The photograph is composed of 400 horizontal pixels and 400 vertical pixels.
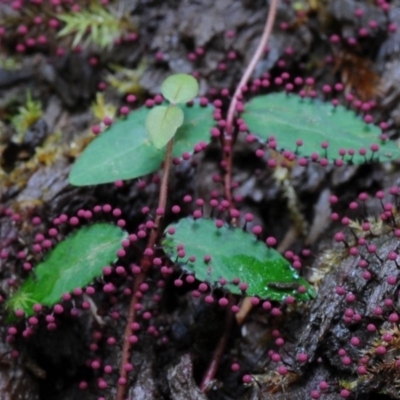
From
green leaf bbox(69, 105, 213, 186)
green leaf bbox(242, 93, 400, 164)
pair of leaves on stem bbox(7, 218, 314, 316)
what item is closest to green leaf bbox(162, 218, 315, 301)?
pair of leaves on stem bbox(7, 218, 314, 316)

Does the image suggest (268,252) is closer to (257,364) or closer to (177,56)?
(257,364)

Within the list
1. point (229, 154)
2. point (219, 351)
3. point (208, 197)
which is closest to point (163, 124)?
point (229, 154)

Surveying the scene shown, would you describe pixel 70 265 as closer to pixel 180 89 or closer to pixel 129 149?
pixel 129 149

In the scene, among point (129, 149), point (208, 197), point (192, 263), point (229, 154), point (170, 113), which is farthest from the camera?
point (208, 197)

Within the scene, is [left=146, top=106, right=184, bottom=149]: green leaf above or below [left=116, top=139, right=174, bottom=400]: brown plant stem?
above

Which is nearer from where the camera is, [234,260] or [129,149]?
[234,260]

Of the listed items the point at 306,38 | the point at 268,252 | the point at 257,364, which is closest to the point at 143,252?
the point at 268,252

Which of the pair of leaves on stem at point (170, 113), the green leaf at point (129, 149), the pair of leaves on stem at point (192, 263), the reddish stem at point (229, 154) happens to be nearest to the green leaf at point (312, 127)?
the reddish stem at point (229, 154)

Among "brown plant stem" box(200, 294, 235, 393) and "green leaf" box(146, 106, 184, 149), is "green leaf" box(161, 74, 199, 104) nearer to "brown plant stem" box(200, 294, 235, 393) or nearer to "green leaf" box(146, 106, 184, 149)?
"green leaf" box(146, 106, 184, 149)
